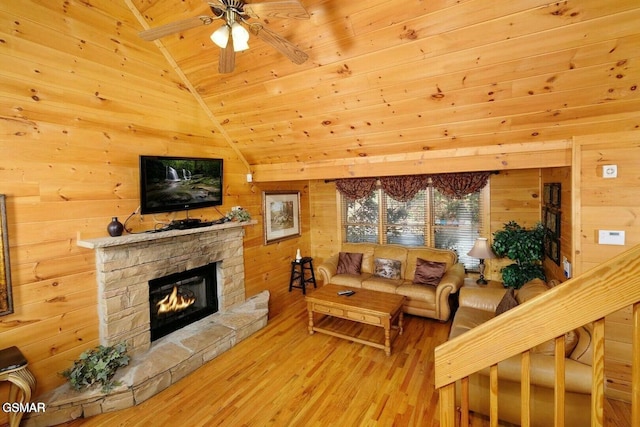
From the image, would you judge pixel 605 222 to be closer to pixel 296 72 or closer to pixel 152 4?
pixel 296 72

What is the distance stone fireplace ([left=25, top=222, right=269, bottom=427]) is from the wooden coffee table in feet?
2.72

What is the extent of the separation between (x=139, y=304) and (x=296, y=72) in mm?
2780

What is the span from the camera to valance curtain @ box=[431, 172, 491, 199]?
444cm

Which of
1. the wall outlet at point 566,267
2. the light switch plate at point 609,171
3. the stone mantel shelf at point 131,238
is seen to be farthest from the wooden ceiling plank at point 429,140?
the stone mantel shelf at point 131,238

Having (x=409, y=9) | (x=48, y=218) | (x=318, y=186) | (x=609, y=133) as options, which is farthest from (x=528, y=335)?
(x=318, y=186)

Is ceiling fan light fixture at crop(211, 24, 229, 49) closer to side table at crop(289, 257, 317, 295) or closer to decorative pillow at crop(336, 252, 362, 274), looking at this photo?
decorative pillow at crop(336, 252, 362, 274)

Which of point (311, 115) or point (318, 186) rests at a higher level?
point (311, 115)

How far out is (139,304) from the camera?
302 centimetres

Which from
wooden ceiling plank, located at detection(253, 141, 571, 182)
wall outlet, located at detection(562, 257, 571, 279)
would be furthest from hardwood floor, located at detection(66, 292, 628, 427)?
wooden ceiling plank, located at detection(253, 141, 571, 182)

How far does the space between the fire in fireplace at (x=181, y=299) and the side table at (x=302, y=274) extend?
1.64m

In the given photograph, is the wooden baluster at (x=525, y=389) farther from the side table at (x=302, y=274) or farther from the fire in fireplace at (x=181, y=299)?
the side table at (x=302, y=274)

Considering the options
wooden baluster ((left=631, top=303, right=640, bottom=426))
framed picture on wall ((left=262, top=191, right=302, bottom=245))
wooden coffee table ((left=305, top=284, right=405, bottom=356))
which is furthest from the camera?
framed picture on wall ((left=262, top=191, right=302, bottom=245))

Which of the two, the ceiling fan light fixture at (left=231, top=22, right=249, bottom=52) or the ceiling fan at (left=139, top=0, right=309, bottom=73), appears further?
the ceiling fan light fixture at (left=231, top=22, right=249, bottom=52)

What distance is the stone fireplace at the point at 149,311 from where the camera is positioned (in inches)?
97.9
